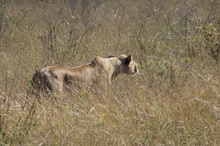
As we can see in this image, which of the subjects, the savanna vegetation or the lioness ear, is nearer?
the savanna vegetation

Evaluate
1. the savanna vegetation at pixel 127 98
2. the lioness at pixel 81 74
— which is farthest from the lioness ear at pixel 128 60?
the savanna vegetation at pixel 127 98

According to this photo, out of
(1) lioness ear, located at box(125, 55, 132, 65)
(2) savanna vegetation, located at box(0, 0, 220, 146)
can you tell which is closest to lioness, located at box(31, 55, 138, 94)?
(1) lioness ear, located at box(125, 55, 132, 65)

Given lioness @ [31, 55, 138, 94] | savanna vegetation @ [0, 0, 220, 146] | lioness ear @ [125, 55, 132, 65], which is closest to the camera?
savanna vegetation @ [0, 0, 220, 146]

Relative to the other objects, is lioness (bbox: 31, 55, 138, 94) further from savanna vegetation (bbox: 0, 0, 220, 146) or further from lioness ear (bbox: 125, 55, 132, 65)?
savanna vegetation (bbox: 0, 0, 220, 146)

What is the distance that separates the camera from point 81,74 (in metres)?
5.81

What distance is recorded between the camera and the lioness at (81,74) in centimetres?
542

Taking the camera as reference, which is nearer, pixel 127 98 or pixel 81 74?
pixel 127 98

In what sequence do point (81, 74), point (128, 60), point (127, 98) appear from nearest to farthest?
1. point (127, 98)
2. point (81, 74)
3. point (128, 60)

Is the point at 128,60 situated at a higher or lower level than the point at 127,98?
higher

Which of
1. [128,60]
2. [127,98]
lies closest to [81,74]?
[128,60]

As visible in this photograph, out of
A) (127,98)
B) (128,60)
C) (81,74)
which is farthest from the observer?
(128,60)

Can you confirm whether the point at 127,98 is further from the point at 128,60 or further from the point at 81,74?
the point at 128,60

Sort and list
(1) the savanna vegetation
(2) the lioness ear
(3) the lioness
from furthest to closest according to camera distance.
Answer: (2) the lioness ear < (3) the lioness < (1) the savanna vegetation

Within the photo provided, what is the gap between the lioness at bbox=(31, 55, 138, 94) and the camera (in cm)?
542
